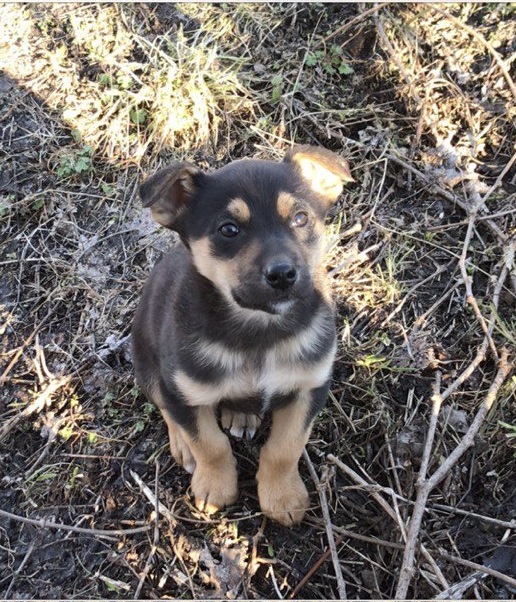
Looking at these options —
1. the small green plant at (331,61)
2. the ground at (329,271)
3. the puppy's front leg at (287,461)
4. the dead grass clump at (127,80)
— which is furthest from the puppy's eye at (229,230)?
the small green plant at (331,61)

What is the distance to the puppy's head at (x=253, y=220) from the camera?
312 cm

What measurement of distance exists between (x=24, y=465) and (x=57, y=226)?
6.74 feet

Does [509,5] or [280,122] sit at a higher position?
[509,5]

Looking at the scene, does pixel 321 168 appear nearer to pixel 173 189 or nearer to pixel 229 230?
pixel 229 230

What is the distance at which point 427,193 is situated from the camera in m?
5.27

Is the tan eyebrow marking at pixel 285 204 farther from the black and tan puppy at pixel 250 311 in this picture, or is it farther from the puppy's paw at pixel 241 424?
the puppy's paw at pixel 241 424

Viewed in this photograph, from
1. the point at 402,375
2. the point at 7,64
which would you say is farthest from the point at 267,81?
the point at 402,375

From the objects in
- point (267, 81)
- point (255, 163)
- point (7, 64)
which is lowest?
point (7, 64)

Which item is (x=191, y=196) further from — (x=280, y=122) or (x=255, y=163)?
(x=280, y=122)

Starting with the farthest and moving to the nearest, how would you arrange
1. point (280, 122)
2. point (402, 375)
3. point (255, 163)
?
point (280, 122), point (402, 375), point (255, 163)

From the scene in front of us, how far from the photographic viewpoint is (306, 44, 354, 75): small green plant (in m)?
5.88

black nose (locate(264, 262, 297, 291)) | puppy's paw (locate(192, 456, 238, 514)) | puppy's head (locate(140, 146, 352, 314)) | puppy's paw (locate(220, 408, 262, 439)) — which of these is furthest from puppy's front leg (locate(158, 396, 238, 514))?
black nose (locate(264, 262, 297, 291))

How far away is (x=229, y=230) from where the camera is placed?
3.31 m

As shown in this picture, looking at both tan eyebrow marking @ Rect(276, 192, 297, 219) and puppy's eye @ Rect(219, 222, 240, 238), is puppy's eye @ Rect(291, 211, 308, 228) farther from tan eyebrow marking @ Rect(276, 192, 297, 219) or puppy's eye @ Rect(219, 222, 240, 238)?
puppy's eye @ Rect(219, 222, 240, 238)
